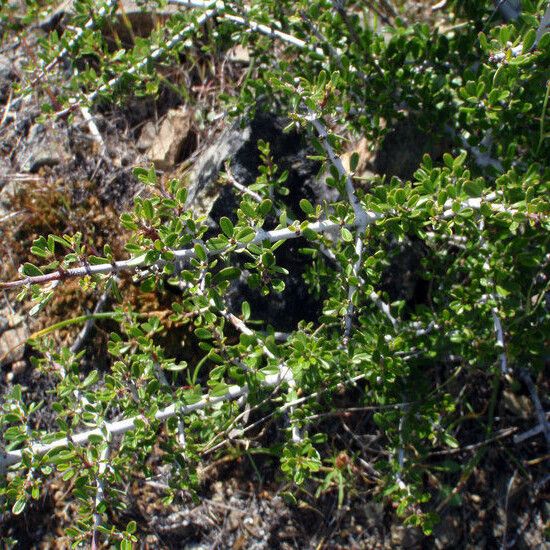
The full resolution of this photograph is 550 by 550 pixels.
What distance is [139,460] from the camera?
2.93m

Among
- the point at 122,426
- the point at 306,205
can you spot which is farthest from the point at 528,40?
the point at 122,426

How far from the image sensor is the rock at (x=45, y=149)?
13.7 ft

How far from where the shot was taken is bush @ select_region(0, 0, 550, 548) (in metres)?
2.50

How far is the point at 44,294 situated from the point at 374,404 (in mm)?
2099

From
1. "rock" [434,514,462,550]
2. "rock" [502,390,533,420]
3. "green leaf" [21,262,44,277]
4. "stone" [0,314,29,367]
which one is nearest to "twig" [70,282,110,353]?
"stone" [0,314,29,367]

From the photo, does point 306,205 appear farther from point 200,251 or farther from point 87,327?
point 87,327

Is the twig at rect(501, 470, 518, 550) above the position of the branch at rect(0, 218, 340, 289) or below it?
below

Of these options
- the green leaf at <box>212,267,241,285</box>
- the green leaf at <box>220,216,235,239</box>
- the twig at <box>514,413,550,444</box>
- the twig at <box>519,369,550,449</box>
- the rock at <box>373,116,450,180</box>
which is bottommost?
the twig at <box>514,413,550,444</box>

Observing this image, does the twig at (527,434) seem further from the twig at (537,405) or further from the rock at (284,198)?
the rock at (284,198)

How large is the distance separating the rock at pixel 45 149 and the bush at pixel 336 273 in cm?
72

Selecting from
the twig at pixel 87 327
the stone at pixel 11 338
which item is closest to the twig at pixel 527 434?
the twig at pixel 87 327

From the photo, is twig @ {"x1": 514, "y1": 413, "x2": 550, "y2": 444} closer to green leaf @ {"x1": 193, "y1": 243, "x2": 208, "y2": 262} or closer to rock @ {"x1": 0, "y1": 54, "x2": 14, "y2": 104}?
green leaf @ {"x1": 193, "y1": 243, "x2": 208, "y2": 262}

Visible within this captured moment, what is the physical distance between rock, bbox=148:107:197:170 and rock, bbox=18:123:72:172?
1.99 feet

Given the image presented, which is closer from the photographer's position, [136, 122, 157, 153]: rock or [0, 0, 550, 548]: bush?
[0, 0, 550, 548]: bush
